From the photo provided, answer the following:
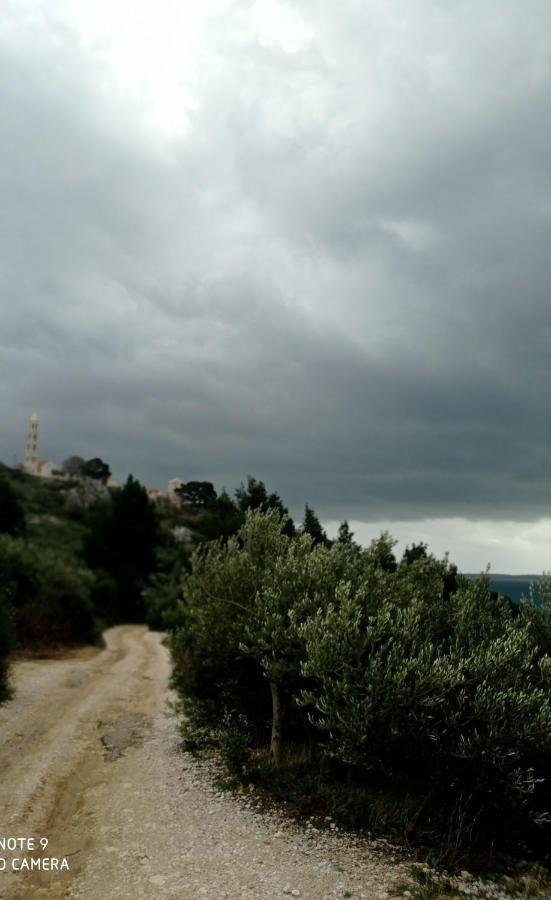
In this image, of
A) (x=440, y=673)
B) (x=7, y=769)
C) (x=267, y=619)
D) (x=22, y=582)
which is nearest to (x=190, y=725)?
(x=7, y=769)

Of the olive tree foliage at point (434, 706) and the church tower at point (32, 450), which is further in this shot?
the church tower at point (32, 450)

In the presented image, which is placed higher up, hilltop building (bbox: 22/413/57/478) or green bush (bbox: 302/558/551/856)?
hilltop building (bbox: 22/413/57/478)

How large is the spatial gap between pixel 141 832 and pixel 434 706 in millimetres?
5741

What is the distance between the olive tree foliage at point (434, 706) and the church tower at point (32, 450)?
151899 millimetres

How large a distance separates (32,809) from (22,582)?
2280 centimetres

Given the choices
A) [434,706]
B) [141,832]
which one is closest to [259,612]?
[434,706]

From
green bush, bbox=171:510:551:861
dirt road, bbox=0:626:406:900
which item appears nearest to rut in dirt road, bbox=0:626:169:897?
dirt road, bbox=0:626:406:900

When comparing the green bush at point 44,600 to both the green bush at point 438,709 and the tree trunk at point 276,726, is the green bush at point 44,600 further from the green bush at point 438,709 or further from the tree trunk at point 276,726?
the green bush at point 438,709

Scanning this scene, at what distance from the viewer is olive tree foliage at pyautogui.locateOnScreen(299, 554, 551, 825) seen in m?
9.95

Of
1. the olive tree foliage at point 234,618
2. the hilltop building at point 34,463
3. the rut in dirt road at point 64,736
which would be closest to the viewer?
the rut in dirt road at point 64,736

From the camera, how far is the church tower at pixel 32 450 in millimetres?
154625

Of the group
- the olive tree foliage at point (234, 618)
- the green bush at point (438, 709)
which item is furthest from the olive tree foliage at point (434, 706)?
the olive tree foliage at point (234, 618)

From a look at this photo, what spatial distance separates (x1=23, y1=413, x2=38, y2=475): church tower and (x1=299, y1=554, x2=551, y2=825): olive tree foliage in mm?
151899

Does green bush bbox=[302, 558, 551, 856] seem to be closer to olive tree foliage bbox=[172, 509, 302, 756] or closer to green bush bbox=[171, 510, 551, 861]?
green bush bbox=[171, 510, 551, 861]
